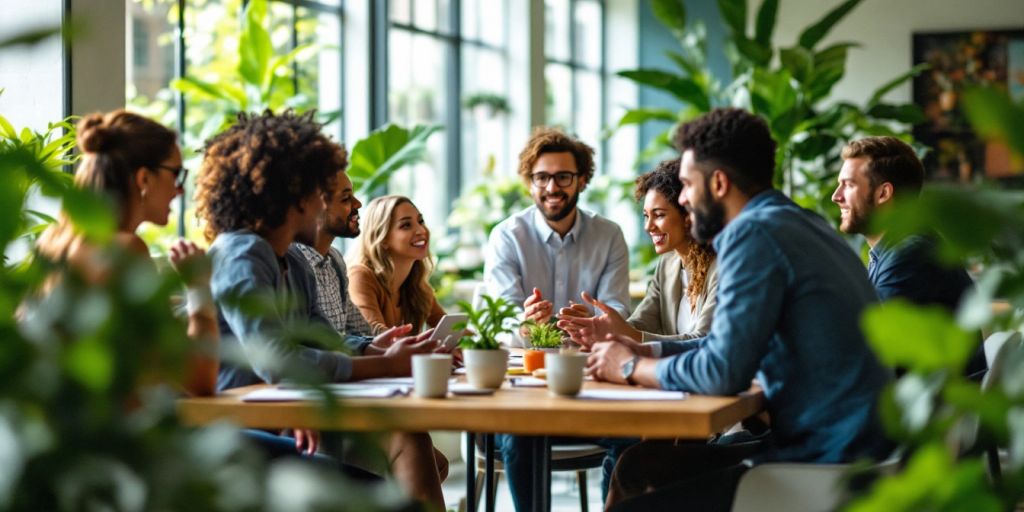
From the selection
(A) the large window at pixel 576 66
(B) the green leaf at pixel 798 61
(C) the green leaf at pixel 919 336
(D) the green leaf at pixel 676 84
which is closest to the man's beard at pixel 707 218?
(C) the green leaf at pixel 919 336

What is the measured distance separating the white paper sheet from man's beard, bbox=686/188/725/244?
385mm

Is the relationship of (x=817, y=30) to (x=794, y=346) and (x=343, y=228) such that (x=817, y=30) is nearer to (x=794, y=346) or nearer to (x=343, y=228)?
(x=343, y=228)

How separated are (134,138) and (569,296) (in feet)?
8.03

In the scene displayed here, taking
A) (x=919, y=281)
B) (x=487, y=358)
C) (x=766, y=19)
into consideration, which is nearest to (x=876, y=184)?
(x=919, y=281)

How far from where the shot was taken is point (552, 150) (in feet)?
15.3

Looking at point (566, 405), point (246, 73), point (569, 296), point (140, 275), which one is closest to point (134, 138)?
point (566, 405)

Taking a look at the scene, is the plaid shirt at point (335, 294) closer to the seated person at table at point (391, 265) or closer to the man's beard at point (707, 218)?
the seated person at table at point (391, 265)

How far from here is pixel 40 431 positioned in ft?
2.48

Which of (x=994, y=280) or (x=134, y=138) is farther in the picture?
(x=134, y=138)

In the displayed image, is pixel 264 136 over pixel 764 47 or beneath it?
beneath

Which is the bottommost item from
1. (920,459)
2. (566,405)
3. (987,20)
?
(566,405)

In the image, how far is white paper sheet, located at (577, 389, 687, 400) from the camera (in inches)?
87.4

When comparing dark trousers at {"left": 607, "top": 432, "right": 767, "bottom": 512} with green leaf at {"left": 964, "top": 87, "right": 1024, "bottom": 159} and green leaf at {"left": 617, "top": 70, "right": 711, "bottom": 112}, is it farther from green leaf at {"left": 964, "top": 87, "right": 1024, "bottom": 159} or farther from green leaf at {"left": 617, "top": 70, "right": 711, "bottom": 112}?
green leaf at {"left": 617, "top": 70, "right": 711, "bottom": 112}

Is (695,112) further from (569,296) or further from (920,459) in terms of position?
(920,459)
